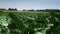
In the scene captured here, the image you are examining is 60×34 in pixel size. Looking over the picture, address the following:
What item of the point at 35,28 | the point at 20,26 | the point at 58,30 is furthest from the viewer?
the point at 20,26

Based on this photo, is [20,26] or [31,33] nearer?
[31,33]

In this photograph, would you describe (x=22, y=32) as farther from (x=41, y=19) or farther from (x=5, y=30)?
(x=5, y=30)

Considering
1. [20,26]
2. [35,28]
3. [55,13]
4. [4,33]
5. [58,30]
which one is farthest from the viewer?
[4,33]

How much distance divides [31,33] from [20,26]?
5.8 inches

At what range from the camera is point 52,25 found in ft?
3.52

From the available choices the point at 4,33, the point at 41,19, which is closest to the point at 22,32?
the point at 41,19

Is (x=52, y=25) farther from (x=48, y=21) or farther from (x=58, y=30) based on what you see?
(x=58, y=30)

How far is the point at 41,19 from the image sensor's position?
116cm

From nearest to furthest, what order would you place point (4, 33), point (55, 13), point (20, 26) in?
point (55, 13) → point (20, 26) → point (4, 33)

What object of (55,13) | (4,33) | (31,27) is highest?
(55,13)

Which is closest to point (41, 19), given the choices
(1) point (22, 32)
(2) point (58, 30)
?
(1) point (22, 32)

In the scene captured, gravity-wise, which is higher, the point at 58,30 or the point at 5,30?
the point at 58,30

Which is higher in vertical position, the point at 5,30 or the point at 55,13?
the point at 55,13

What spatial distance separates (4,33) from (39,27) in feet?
1.30
